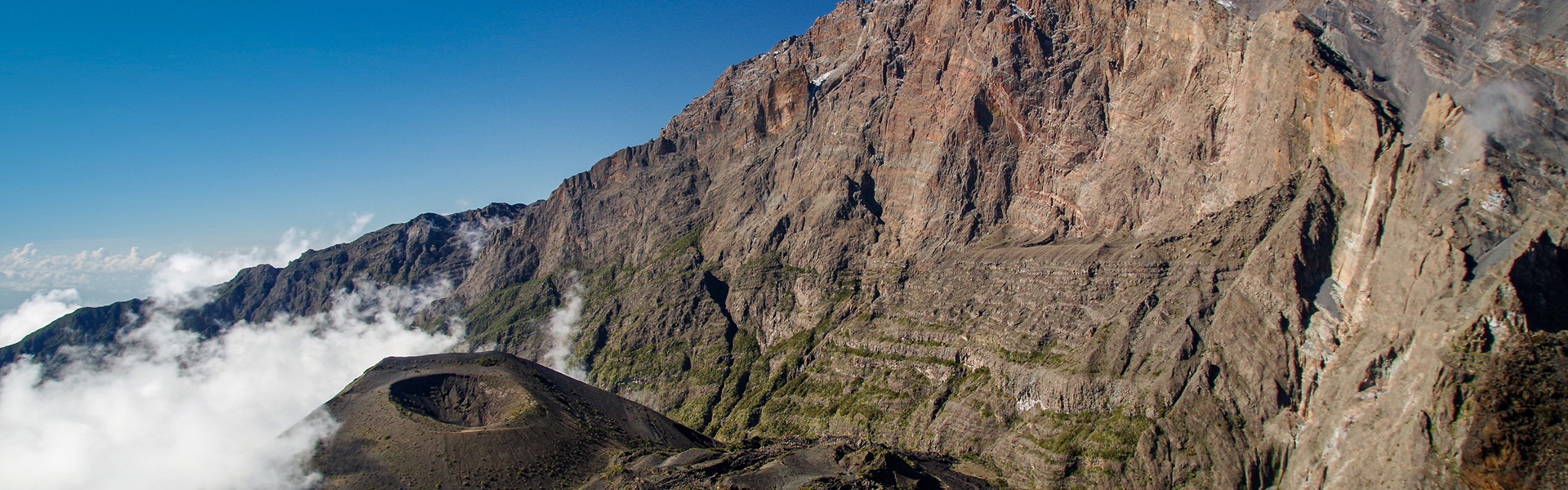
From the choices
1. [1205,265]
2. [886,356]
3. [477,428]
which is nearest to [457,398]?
[477,428]

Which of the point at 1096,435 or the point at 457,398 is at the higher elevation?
the point at 457,398

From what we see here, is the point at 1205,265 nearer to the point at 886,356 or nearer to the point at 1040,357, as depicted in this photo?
the point at 1040,357

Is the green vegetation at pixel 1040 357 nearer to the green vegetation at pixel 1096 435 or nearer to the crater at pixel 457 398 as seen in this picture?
the green vegetation at pixel 1096 435

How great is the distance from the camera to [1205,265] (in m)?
126

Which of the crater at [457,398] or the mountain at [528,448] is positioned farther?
the crater at [457,398]

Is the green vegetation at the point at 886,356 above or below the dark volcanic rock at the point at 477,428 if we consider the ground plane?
above

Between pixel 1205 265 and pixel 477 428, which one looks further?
pixel 1205 265

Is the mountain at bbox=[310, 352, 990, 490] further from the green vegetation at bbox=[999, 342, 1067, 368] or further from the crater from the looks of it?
the green vegetation at bbox=[999, 342, 1067, 368]

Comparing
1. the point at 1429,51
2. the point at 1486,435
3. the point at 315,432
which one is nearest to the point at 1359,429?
the point at 1486,435

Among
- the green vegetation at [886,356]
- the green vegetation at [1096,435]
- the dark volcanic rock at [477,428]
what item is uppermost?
the green vegetation at [886,356]

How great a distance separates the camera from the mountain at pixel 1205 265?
88.8 meters

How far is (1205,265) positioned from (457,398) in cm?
12504

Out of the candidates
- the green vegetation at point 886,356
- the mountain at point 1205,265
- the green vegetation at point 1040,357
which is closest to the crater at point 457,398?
the mountain at point 1205,265

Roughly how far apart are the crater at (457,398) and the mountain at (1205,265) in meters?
57.4
